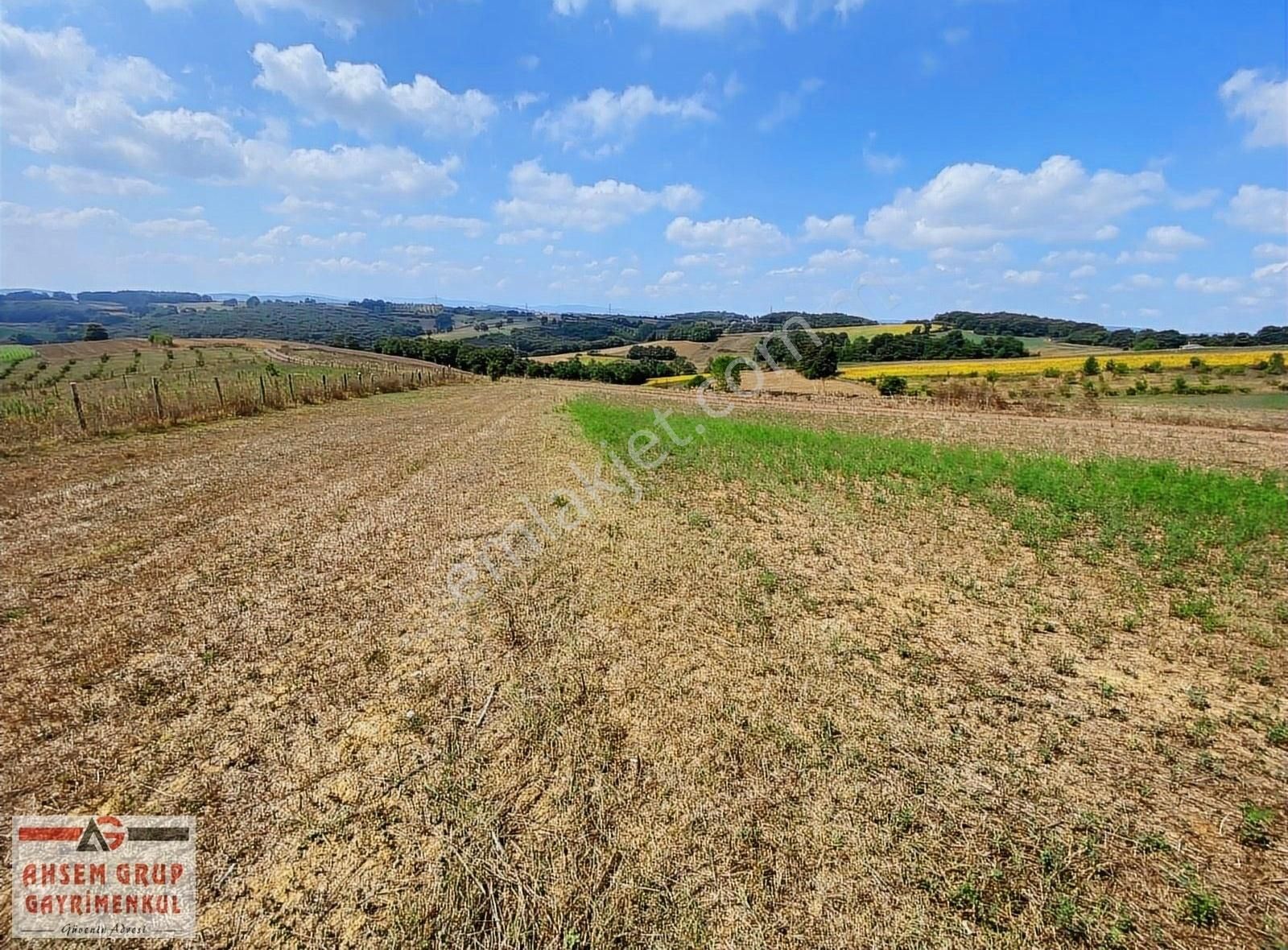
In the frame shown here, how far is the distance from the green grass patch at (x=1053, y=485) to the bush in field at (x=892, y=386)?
98.2 feet

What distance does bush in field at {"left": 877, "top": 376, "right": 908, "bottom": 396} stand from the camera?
141 feet

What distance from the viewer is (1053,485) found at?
10.1 metres

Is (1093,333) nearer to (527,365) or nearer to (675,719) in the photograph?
(527,365)

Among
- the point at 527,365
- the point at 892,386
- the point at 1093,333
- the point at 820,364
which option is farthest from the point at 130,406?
the point at 1093,333

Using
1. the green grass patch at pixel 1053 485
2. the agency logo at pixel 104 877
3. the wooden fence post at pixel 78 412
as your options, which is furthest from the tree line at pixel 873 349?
the agency logo at pixel 104 877

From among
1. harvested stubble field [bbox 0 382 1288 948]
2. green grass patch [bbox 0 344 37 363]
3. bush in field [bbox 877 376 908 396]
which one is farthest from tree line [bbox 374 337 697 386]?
harvested stubble field [bbox 0 382 1288 948]

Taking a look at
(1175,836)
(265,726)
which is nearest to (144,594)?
(265,726)

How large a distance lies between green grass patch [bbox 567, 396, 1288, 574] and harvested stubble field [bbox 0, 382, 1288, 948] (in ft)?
0.48

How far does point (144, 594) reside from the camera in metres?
5.49

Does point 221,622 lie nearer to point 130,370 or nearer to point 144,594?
point 144,594

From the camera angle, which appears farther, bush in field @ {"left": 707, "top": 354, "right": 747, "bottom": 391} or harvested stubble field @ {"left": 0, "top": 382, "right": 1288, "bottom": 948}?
bush in field @ {"left": 707, "top": 354, "right": 747, "bottom": 391}

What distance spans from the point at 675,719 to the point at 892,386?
4597 centimetres

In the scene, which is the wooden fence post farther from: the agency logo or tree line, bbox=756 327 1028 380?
tree line, bbox=756 327 1028 380

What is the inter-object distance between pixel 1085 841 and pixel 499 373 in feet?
255
